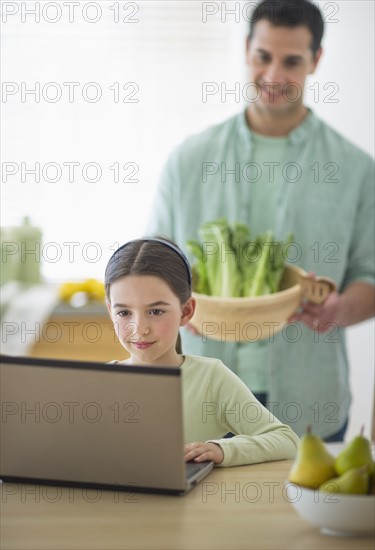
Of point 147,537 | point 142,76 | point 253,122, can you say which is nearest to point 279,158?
point 253,122

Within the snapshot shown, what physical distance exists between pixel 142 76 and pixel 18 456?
2762 mm

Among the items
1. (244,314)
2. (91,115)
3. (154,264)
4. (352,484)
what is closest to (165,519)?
(352,484)

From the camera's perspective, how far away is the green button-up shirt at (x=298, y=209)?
2.64m

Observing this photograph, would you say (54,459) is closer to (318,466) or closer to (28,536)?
(28,536)

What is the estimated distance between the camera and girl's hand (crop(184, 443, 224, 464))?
153 cm

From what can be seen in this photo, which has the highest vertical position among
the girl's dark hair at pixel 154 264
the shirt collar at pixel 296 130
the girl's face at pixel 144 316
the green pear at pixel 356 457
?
the shirt collar at pixel 296 130

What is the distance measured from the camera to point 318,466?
1.25m

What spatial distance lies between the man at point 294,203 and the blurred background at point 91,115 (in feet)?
3.82

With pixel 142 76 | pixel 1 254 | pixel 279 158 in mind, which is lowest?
pixel 1 254

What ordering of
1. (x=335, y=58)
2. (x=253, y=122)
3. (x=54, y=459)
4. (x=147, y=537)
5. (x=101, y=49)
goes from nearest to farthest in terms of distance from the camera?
(x=147, y=537) < (x=54, y=459) < (x=253, y=122) < (x=335, y=58) < (x=101, y=49)

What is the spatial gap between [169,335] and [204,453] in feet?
1.05

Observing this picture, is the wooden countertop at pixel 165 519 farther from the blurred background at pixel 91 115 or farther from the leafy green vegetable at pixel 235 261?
the blurred background at pixel 91 115

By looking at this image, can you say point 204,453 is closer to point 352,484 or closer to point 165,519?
point 165,519

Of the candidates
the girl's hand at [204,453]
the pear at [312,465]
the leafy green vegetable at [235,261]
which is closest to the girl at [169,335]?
the girl's hand at [204,453]
